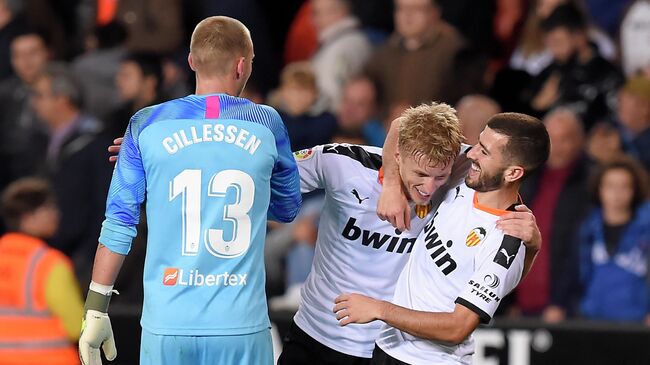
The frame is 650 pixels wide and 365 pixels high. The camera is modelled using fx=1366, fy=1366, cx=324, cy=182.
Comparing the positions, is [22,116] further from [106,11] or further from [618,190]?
[618,190]

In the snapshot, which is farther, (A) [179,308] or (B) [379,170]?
(B) [379,170]

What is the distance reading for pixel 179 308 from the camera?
527 cm

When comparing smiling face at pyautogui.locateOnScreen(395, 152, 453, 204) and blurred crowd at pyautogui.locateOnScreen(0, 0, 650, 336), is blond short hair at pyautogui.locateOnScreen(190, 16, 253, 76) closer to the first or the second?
smiling face at pyautogui.locateOnScreen(395, 152, 453, 204)

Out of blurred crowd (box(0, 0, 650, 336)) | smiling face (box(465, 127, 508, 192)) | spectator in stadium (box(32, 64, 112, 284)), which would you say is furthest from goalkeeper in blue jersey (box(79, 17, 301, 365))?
spectator in stadium (box(32, 64, 112, 284))

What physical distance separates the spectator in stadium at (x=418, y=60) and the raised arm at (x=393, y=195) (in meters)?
4.24

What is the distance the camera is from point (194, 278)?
17.3ft

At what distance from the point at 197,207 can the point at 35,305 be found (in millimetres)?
2828

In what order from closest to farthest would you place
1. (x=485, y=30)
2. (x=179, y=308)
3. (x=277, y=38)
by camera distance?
(x=179, y=308) < (x=485, y=30) < (x=277, y=38)

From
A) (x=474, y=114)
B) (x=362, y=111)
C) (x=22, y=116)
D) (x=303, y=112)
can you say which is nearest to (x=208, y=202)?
(x=474, y=114)

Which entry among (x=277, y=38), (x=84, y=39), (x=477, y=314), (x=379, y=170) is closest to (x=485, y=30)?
(x=277, y=38)

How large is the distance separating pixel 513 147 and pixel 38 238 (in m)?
3.68

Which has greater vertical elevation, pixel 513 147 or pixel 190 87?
pixel 513 147

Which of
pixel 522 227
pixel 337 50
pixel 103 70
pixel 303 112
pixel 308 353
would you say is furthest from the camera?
pixel 103 70

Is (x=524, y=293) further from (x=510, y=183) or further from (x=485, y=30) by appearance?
(x=510, y=183)
